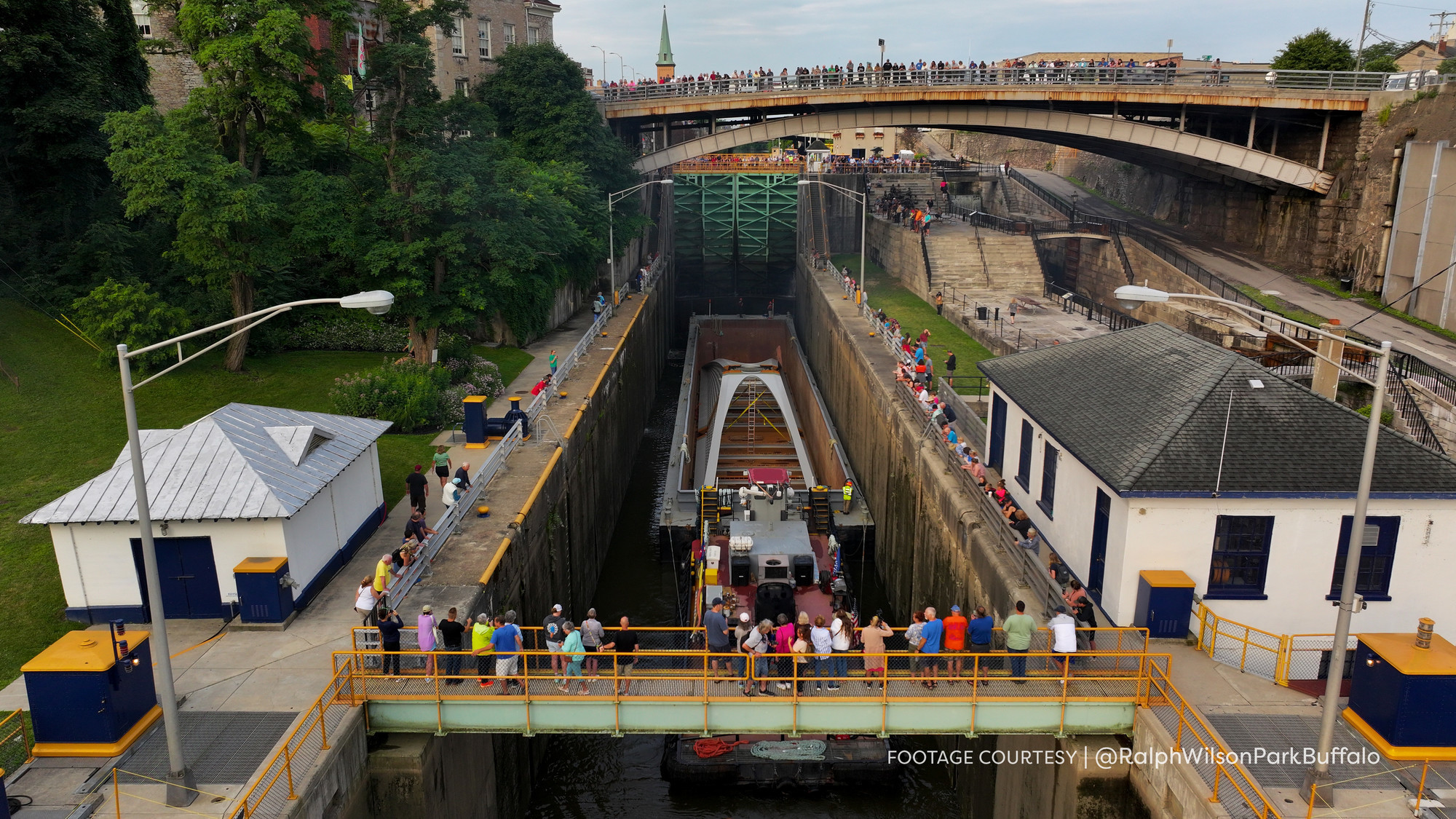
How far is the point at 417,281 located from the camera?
1310 inches

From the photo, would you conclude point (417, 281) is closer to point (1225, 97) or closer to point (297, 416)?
point (297, 416)

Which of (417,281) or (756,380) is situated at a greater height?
(417,281)

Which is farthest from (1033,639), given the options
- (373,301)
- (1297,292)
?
(1297,292)

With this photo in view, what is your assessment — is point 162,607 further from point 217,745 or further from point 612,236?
point 612,236

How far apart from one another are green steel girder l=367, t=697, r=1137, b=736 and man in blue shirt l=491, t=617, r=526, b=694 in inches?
15.0

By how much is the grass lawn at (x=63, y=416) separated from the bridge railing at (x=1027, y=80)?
104ft

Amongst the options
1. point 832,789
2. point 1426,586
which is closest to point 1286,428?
point 1426,586

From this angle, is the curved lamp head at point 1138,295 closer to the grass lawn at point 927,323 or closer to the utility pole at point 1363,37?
the grass lawn at point 927,323

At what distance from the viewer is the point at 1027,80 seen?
54.0 metres

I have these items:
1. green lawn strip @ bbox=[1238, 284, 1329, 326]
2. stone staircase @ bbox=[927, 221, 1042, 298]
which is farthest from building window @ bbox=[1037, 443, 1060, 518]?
stone staircase @ bbox=[927, 221, 1042, 298]

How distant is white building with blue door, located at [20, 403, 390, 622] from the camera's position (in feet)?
55.5

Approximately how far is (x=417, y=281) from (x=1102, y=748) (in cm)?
2664

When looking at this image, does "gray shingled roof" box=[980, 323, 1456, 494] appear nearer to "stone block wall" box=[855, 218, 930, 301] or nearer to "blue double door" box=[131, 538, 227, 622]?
"blue double door" box=[131, 538, 227, 622]

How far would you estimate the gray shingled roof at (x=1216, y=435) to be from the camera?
1575cm
